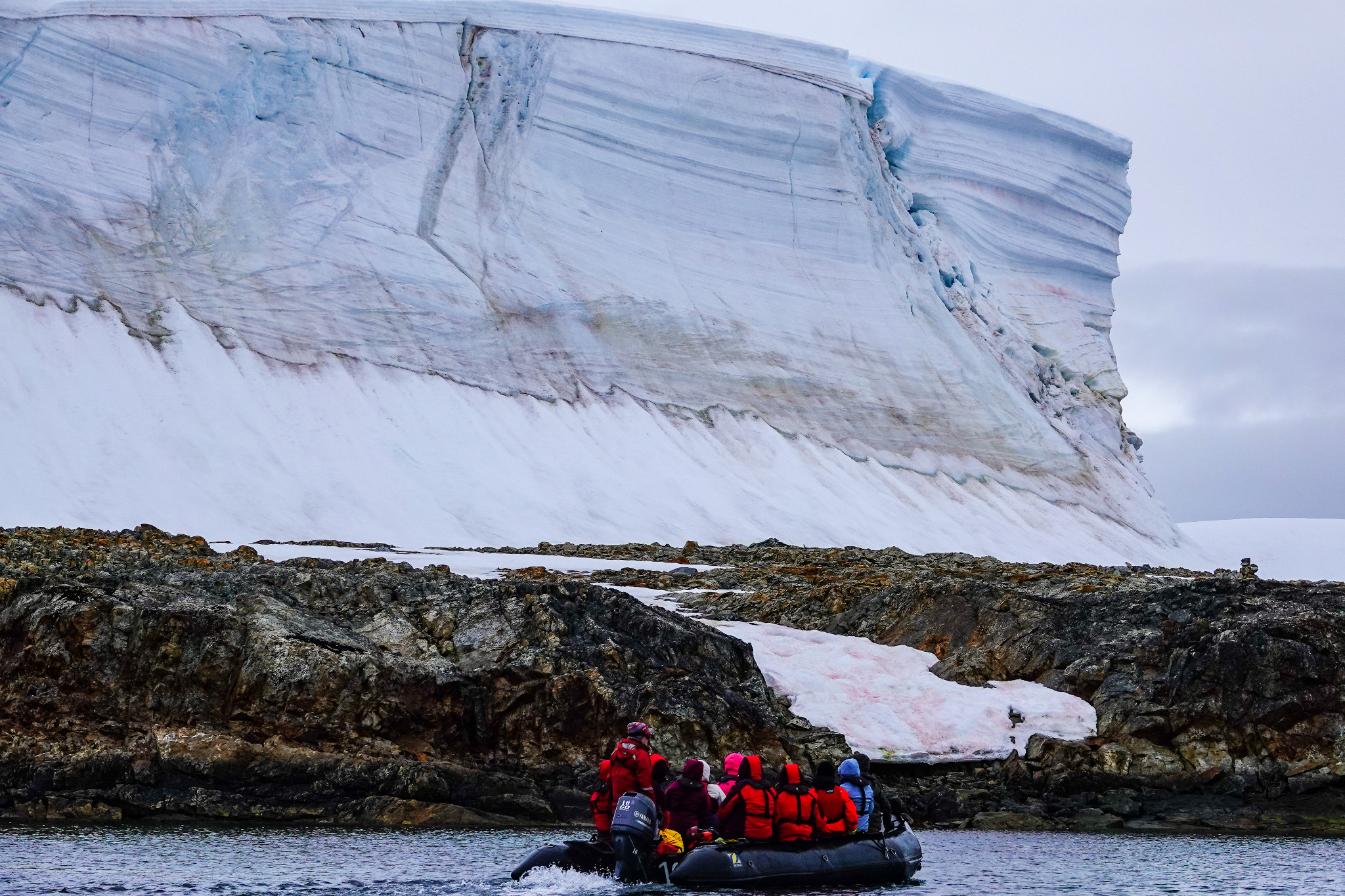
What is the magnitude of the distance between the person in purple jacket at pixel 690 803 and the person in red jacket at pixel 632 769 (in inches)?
7.4

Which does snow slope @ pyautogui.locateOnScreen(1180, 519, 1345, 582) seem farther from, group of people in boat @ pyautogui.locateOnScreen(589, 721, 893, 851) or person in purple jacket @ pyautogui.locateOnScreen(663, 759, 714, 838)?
person in purple jacket @ pyautogui.locateOnScreen(663, 759, 714, 838)

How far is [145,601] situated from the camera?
14672mm

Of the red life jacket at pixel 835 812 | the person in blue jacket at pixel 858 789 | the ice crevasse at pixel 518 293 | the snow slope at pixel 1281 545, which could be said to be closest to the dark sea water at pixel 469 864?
the red life jacket at pixel 835 812

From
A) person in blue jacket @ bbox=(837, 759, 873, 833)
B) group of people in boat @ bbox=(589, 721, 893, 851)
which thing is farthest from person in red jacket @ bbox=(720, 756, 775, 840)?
person in blue jacket @ bbox=(837, 759, 873, 833)

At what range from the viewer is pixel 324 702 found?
14211 millimetres

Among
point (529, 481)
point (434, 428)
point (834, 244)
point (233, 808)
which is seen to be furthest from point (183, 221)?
point (233, 808)

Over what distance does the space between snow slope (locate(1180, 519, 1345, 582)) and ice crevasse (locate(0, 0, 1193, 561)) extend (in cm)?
307

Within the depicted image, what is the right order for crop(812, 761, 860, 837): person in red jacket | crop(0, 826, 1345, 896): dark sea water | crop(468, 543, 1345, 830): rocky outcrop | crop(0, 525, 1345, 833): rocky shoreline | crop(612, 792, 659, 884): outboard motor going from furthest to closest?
crop(468, 543, 1345, 830): rocky outcrop, crop(0, 525, 1345, 833): rocky shoreline, crop(812, 761, 860, 837): person in red jacket, crop(612, 792, 659, 884): outboard motor, crop(0, 826, 1345, 896): dark sea water

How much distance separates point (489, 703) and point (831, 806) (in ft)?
15.2

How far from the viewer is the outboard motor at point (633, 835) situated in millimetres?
10422

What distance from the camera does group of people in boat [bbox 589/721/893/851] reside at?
35.0ft

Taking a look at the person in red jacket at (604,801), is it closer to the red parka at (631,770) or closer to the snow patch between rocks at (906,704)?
the red parka at (631,770)

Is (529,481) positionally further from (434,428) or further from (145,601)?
(145,601)

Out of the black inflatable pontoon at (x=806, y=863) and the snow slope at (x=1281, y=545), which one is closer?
the black inflatable pontoon at (x=806, y=863)
